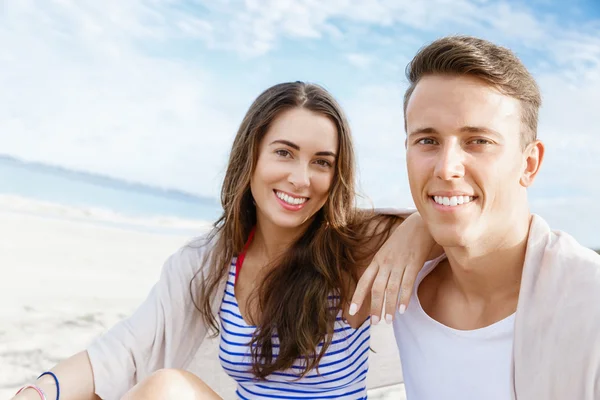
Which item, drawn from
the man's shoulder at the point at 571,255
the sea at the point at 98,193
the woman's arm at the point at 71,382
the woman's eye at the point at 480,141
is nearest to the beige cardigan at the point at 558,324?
the man's shoulder at the point at 571,255

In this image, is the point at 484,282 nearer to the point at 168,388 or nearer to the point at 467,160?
the point at 467,160

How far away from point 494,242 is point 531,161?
10.2 inches

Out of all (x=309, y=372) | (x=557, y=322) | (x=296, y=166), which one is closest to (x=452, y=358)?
(x=557, y=322)

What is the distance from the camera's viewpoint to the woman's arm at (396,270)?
2.03 meters

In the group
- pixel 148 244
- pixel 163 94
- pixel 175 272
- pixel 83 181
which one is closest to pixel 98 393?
pixel 175 272

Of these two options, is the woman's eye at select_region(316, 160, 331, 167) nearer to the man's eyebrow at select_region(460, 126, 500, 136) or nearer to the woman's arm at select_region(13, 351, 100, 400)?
the man's eyebrow at select_region(460, 126, 500, 136)

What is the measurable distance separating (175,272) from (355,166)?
89 cm

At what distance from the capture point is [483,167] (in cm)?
170

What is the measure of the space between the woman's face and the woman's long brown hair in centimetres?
4

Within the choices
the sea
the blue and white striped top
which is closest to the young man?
the blue and white striped top

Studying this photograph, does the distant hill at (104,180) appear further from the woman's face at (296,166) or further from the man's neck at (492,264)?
the man's neck at (492,264)

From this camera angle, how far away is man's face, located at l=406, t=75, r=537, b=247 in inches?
67.5

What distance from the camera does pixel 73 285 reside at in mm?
7145

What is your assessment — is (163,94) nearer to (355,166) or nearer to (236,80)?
(236,80)
